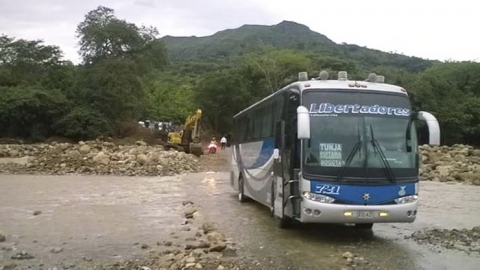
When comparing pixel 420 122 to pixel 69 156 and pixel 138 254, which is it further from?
pixel 69 156

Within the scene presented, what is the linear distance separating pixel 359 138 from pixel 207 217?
5862mm

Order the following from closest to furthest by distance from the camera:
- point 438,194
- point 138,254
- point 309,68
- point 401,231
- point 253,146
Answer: point 138,254, point 401,231, point 253,146, point 438,194, point 309,68

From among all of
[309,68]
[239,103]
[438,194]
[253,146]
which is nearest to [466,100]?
[309,68]

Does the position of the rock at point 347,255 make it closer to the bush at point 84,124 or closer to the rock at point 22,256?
the rock at point 22,256

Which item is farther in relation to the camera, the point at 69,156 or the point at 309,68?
the point at 309,68

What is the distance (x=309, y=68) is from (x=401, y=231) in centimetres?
6460

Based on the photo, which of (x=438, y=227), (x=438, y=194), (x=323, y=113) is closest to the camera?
(x=323, y=113)

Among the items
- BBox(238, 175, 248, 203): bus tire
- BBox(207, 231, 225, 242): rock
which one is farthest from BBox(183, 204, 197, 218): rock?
BBox(207, 231, 225, 242): rock

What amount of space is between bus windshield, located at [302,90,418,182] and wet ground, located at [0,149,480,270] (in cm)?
145

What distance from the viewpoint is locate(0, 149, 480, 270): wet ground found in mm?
9836

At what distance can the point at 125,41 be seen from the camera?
2375 inches

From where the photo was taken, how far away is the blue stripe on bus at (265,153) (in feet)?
44.1

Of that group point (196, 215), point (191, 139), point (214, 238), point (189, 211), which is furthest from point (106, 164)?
point (214, 238)

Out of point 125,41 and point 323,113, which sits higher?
point 125,41
